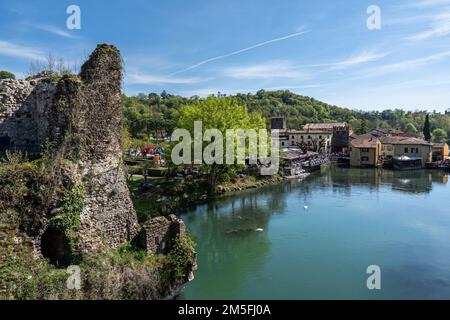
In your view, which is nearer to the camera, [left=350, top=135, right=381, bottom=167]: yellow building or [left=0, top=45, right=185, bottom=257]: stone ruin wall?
[left=0, top=45, right=185, bottom=257]: stone ruin wall

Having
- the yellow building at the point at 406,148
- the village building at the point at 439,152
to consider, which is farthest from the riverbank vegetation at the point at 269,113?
the village building at the point at 439,152

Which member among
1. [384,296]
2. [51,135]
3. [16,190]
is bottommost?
[384,296]

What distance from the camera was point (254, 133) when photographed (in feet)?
129

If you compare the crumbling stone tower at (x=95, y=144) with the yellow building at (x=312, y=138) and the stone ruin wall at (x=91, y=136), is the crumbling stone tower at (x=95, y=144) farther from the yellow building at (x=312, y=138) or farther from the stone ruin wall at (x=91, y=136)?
the yellow building at (x=312, y=138)

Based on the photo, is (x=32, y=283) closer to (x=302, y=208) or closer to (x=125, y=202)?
(x=125, y=202)

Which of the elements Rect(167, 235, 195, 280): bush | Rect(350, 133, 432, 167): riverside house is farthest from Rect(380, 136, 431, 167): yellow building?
Rect(167, 235, 195, 280): bush

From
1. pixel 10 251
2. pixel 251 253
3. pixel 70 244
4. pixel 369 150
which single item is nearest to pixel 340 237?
pixel 251 253

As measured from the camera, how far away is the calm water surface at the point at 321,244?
52.1 feet

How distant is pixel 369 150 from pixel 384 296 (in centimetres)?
5557

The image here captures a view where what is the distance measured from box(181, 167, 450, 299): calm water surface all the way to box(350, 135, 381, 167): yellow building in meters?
25.6

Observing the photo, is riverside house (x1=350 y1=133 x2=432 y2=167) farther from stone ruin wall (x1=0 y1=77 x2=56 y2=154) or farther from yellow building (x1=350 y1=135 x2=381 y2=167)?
stone ruin wall (x1=0 y1=77 x2=56 y2=154)

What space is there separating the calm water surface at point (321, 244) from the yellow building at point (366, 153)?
83.9ft

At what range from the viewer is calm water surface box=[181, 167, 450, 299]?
52.1 feet
